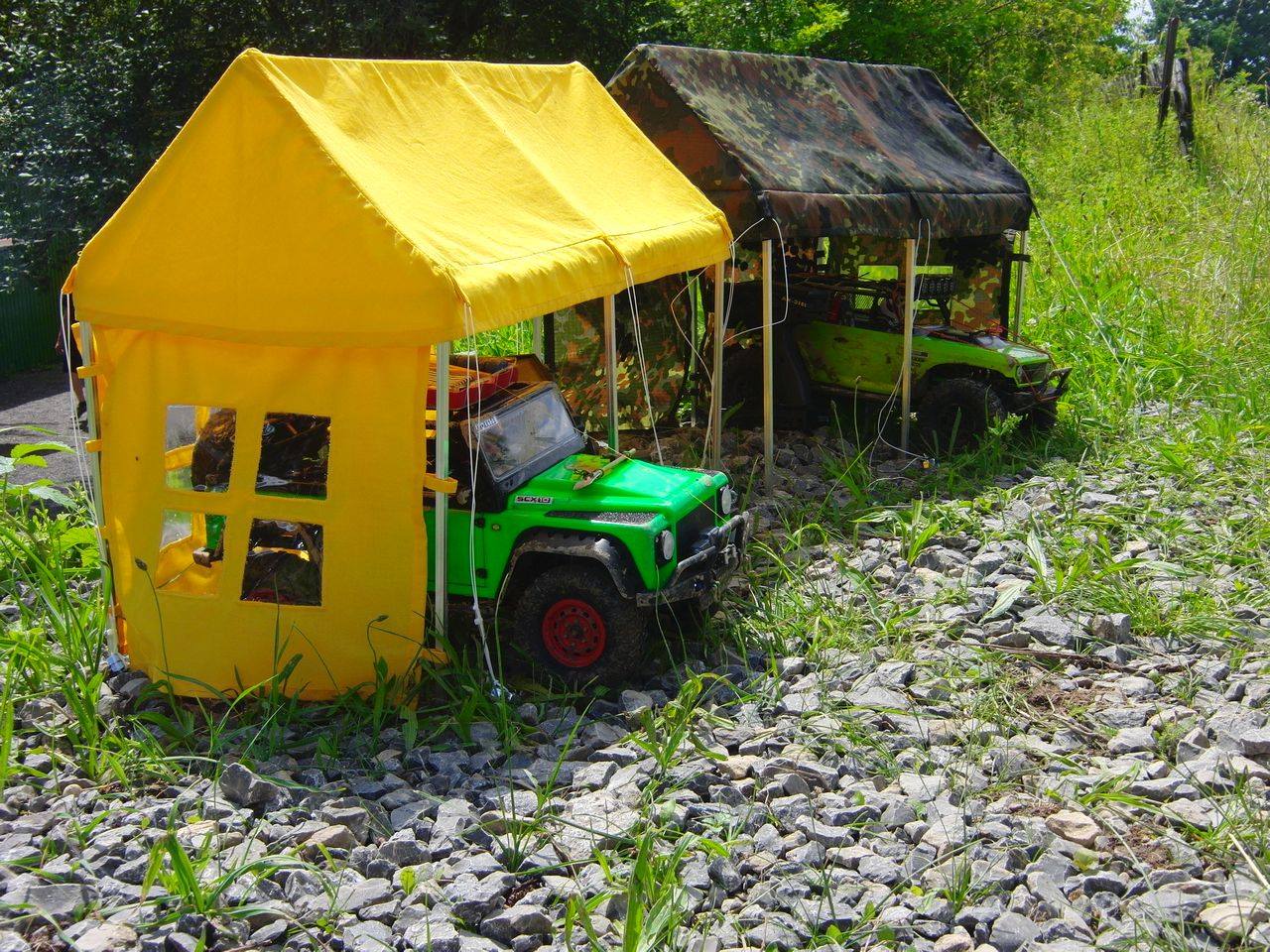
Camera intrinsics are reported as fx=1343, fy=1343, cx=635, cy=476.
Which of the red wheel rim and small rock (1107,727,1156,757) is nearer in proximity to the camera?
small rock (1107,727,1156,757)

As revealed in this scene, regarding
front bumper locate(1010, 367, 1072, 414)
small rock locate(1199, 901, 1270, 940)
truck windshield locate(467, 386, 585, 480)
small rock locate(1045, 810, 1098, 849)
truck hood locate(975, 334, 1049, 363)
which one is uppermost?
truck windshield locate(467, 386, 585, 480)

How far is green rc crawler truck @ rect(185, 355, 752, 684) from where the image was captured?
6.67 m

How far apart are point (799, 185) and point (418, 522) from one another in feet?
16.1

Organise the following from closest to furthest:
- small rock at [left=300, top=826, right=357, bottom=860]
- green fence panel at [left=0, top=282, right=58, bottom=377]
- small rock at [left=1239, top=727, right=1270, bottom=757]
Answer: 1. small rock at [left=300, top=826, right=357, bottom=860]
2. small rock at [left=1239, top=727, right=1270, bottom=757]
3. green fence panel at [left=0, top=282, right=58, bottom=377]

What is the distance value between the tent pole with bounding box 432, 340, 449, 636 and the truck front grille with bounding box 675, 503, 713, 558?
1240 millimetres

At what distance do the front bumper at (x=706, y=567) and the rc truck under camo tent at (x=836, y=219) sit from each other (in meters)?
2.41

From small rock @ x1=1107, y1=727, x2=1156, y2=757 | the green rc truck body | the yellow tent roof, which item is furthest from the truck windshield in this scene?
small rock @ x1=1107, y1=727, x2=1156, y2=757

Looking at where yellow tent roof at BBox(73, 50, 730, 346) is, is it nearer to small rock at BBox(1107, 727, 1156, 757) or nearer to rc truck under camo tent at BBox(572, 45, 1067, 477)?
rc truck under camo tent at BBox(572, 45, 1067, 477)

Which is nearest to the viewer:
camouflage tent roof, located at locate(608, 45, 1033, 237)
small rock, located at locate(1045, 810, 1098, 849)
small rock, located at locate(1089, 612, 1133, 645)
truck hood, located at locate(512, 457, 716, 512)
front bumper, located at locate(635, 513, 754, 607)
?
small rock, located at locate(1045, 810, 1098, 849)

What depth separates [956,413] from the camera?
1117 cm

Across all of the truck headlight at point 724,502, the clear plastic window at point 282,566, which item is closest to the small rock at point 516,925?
the clear plastic window at point 282,566

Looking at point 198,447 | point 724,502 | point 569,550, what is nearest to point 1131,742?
point 724,502

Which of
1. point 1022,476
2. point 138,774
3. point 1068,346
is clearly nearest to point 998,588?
point 1022,476

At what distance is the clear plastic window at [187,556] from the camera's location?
6.86 m
